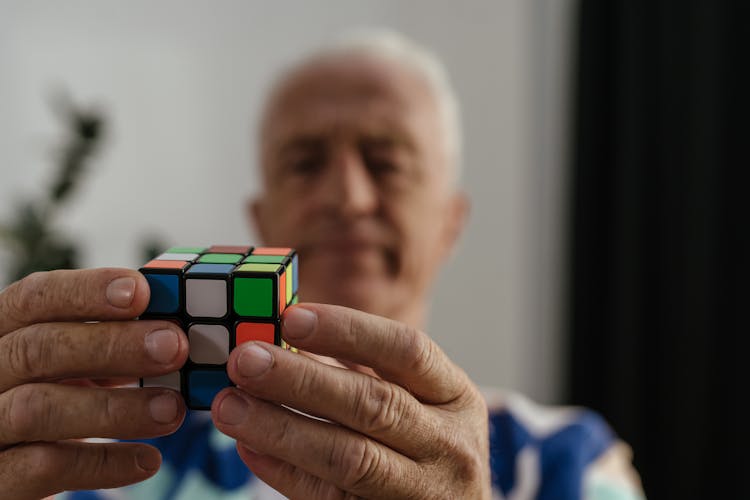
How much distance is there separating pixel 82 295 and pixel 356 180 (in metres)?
0.61

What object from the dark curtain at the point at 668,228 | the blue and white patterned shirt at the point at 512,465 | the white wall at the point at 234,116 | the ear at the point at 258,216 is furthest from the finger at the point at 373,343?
the white wall at the point at 234,116

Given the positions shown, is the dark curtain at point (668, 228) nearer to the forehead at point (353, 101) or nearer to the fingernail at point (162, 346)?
the forehead at point (353, 101)

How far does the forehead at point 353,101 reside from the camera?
1049mm

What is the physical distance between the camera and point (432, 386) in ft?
1.71

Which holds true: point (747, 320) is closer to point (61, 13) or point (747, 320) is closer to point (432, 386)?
point (432, 386)

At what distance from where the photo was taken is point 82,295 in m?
0.46

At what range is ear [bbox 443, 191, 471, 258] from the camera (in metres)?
1.23

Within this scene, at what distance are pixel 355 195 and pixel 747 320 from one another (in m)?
1.71

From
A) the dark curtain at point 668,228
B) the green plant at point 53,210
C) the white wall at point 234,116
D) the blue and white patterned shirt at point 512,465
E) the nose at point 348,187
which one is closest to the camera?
the blue and white patterned shirt at point 512,465

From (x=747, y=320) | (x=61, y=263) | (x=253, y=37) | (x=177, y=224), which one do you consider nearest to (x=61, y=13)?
(x=253, y=37)

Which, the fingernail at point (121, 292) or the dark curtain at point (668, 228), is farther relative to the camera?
the dark curtain at point (668, 228)

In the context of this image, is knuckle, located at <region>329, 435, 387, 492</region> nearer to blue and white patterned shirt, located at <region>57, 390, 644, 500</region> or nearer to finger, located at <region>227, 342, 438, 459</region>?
finger, located at <region>227, 342, 438, 459</region>

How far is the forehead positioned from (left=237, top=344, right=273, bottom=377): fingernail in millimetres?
648

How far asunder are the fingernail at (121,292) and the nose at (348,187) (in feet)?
1.87
